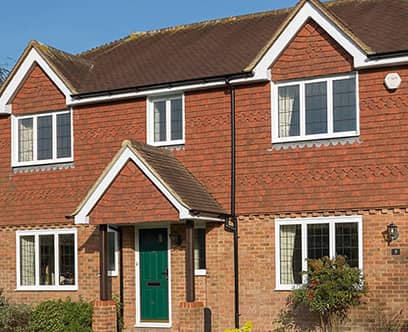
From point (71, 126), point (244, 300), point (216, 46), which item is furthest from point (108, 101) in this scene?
point (244, 300)

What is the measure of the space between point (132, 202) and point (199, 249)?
2.37 metres

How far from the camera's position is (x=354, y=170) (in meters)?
18.4

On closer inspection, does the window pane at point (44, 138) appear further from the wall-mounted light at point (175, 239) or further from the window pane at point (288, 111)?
the window pane at point (288, 111)

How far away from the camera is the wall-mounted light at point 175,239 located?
800 inches

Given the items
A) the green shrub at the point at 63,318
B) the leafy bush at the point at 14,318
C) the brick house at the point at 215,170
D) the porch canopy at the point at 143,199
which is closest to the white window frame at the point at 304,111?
the brick house at the point at 215,170

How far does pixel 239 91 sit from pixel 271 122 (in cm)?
119

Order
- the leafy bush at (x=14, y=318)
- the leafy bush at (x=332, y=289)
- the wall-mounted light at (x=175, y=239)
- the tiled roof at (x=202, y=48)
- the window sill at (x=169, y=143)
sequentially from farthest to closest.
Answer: the window sill at (x=169, y=143), the wall-mounted light at (x=175, y=239), the leafy bush at (x=14, y=318), the tiled roof at (x=202, y=48), the leafy bush at (x=332, y=289)

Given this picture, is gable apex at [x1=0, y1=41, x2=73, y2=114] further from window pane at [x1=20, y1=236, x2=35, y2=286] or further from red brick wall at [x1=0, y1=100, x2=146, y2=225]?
window pane at [x1=20, y1=236, x2=35, y2=286]

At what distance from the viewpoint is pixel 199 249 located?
20.2 m

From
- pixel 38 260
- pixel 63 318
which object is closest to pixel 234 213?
pixel 63 318

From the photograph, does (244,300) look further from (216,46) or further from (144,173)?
(216,46)

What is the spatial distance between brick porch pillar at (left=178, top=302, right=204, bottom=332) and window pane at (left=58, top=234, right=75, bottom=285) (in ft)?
14.4

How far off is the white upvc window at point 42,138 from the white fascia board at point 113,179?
3.10 metres

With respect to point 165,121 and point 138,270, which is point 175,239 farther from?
point 165,121
